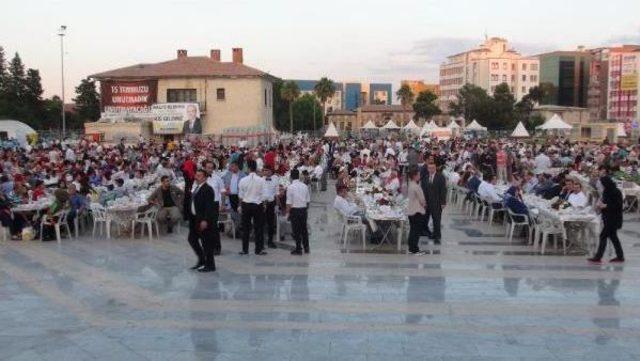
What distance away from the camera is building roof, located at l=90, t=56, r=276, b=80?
44594 mm

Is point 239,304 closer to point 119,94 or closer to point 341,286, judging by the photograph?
point 341,286

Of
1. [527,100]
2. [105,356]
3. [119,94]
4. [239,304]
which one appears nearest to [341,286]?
[239,304]

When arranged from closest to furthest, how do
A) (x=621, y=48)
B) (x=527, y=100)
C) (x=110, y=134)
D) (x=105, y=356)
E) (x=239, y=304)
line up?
1. (x=105, y=356)
2. (x=239, y=304)
3. (x=110, y=134)
4. (x=527, y=100)
5. (x=621, y=48)

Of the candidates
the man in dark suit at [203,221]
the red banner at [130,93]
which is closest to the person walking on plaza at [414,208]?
the man in dark suit at [203,221]

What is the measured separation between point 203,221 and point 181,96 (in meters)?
37.5

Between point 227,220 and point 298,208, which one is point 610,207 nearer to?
point 298,208

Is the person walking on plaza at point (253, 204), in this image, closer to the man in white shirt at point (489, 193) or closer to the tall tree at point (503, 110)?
the man in white shirt at point (489, 193)

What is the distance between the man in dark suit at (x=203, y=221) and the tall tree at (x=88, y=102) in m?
66.4

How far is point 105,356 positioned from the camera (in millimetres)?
5984

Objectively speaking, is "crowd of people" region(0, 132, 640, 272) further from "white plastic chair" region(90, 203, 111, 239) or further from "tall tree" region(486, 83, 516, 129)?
"tall tree" region(486, 83, 516, 129)

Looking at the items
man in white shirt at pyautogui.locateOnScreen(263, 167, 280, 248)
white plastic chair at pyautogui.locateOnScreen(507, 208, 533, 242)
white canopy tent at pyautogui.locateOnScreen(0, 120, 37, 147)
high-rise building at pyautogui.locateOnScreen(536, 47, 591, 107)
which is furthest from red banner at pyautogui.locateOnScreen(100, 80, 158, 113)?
high-rise building at pyautogui.locateOnScreen(536, 47, 591, 107)

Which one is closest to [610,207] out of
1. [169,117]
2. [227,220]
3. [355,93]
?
[227,220]

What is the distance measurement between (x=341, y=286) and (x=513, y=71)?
419 ft

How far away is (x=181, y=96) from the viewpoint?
45.1 m
